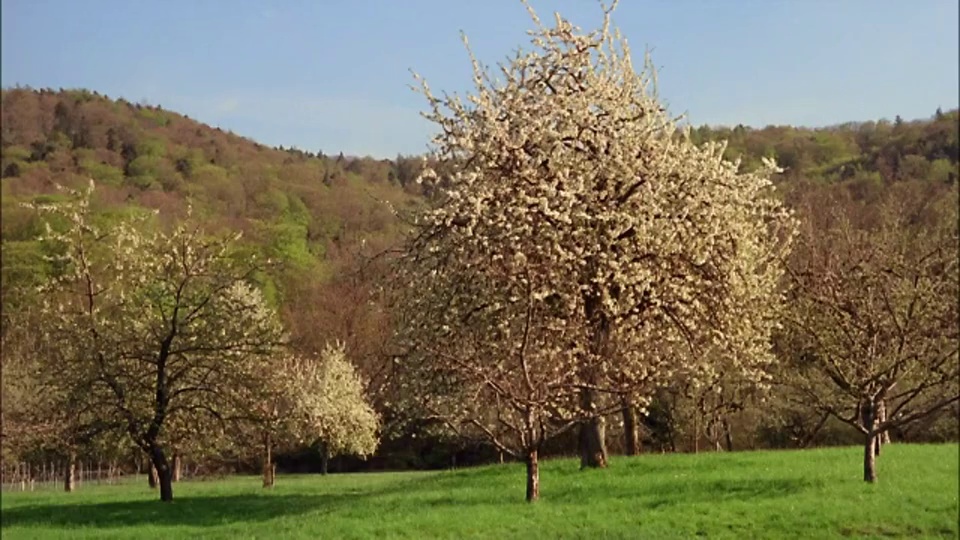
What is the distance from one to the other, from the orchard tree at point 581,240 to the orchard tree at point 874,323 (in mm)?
1719

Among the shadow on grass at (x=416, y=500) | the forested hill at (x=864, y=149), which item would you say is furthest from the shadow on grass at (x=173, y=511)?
the forested hill at (x=864, y=149)

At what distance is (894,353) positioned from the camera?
53.1 feet

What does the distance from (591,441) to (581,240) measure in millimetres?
4309

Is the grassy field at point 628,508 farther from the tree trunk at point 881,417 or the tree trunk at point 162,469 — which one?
the tree trunk at point 162,469

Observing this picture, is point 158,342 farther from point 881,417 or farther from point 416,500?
point 881,417

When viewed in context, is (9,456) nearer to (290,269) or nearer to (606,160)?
(290,269)

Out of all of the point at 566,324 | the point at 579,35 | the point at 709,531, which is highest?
the point at 579,35

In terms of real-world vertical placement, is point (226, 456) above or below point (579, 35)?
below

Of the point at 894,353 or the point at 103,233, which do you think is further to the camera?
the point at 103,233

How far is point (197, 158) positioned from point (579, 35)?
25342 mm

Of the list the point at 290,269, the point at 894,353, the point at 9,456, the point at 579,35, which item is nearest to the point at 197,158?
the point at 290,269

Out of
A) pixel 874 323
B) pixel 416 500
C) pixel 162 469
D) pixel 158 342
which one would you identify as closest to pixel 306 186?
pixel 158 342

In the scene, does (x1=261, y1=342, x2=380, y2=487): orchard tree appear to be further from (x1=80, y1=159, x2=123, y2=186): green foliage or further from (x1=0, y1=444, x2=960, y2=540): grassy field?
(x1=0, y1=444, x2=960, y2=540): grassy field

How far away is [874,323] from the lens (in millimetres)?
15961
